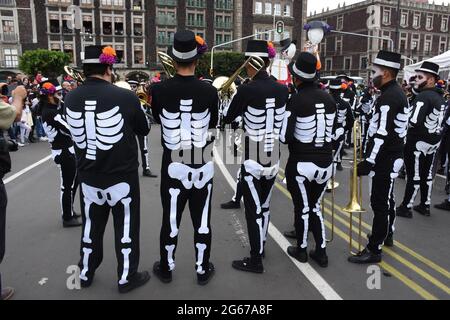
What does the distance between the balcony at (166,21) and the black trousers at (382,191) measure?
5583cm

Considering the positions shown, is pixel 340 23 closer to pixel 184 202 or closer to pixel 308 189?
pixel 308 189

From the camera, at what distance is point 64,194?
5.95 m

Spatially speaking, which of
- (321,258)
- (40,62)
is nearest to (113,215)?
(321,258)

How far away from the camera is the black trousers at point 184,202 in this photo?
396 cm

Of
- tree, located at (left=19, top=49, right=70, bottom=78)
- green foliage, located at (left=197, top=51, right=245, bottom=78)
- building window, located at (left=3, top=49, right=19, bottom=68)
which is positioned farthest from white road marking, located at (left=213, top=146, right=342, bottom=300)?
building window, located at (left=3, top=49, right=19, bottom=68)

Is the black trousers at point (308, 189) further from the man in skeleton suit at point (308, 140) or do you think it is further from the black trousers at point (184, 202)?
the black trousers at point (184, 202)

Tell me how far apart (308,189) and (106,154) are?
233cm

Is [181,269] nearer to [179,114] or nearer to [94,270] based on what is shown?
[94,270]

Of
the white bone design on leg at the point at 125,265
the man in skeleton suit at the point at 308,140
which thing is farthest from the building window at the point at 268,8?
the white bone design on leg at the point at 125,265

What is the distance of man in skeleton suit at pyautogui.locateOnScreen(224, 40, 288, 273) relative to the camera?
14.3 ft

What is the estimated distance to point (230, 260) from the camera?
191 inches

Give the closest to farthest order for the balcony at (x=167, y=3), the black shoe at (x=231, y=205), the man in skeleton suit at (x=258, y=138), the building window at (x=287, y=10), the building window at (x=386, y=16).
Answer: the man in skeleton suit at (x=258, y=138)
the black shoe at (x=231, y=205)
the balcony at (x=167, y=3)
the building window at (x=287, y=10)
the building window at (x=386, y=16)

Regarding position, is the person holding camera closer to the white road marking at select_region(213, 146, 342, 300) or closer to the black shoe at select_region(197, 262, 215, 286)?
the black shoe at select_region(197, 262, 215, 286)
